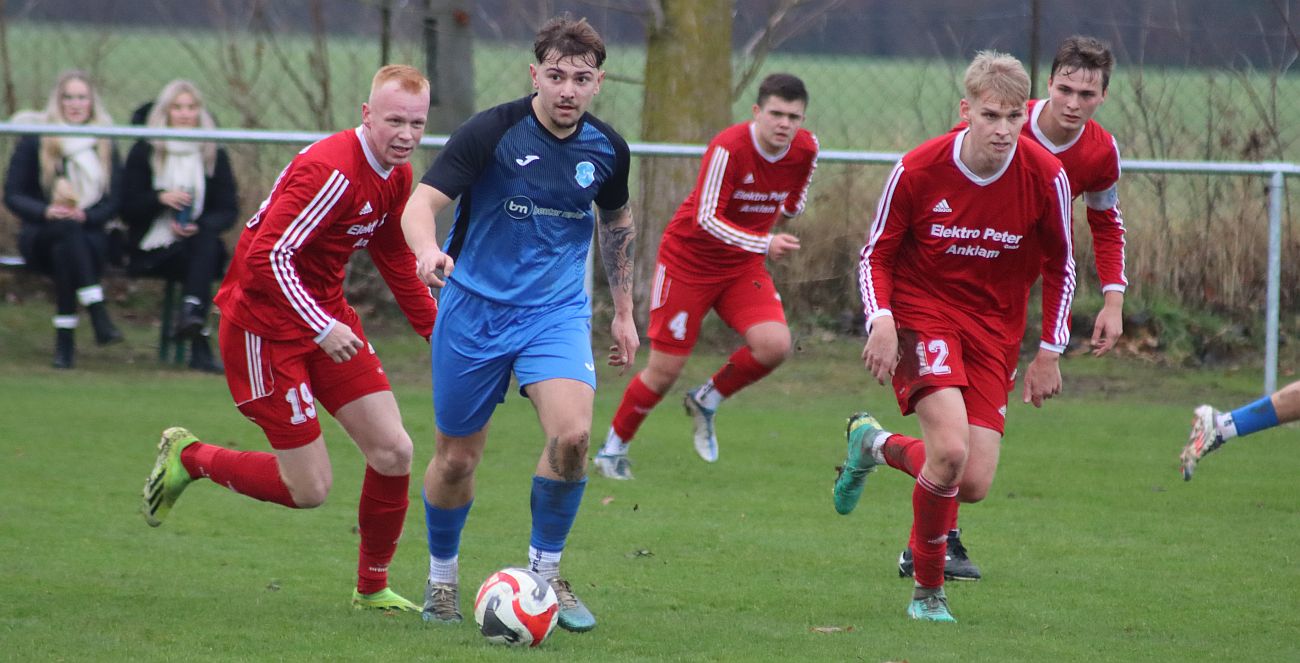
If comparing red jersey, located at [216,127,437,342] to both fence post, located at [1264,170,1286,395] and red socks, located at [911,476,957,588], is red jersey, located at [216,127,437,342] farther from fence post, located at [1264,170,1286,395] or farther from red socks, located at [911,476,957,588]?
fence post, located at [1264,170,1286,395]

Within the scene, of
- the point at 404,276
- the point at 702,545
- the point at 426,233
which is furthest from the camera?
the point at 702,545

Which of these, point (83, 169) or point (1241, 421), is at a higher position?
point (83, 169)

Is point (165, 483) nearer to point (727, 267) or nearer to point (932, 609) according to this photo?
point (932, 609)

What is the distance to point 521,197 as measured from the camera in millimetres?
4926

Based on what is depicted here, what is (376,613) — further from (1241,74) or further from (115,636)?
(1241,74)

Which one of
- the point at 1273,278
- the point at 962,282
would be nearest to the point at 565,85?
the point at 962,282

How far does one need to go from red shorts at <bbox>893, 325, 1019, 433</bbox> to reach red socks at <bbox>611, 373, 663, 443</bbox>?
8.39 ft

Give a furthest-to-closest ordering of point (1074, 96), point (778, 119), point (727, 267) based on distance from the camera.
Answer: point (727, 267) < point (778, 119) < point (1074, 96)

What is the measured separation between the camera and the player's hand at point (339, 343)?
475cm

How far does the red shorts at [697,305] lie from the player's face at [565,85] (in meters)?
3.13

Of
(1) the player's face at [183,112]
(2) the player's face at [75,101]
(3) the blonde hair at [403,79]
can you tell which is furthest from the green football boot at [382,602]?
(2) the player's face at [75,101]

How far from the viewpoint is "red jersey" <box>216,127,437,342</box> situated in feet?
16.0

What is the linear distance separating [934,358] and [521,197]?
1.50m

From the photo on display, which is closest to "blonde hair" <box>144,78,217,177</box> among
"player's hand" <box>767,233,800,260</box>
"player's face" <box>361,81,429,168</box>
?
"player's hand" <box>767,233,800,260</box>
